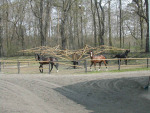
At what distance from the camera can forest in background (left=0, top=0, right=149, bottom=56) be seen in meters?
35.2

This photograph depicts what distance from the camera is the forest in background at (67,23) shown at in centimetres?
3516

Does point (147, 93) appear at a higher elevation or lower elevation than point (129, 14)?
lower

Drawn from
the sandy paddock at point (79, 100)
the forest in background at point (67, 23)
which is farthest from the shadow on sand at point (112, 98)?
the forest in background at point (67, 23)

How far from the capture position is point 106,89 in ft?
29.0

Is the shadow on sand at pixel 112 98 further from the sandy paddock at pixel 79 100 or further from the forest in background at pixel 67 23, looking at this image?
the forest in background at pixel 67 23

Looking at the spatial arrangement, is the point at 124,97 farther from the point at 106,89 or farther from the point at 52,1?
the point at 52,1

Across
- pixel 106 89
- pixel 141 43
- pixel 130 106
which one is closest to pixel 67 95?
pixel 106 89

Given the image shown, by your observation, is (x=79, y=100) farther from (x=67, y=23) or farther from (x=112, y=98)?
(x=67, y=23)

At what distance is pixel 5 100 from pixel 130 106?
453 cm

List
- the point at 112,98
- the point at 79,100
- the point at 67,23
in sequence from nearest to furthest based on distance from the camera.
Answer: the point at 79,100, the point at 112,98, the point at 67,23

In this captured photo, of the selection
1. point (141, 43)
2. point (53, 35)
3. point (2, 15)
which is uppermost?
point (2, 15)

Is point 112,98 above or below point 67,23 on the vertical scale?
below

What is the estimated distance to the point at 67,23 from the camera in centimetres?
4388

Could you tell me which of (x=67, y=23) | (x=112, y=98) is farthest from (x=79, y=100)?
(x=67, y=23)
